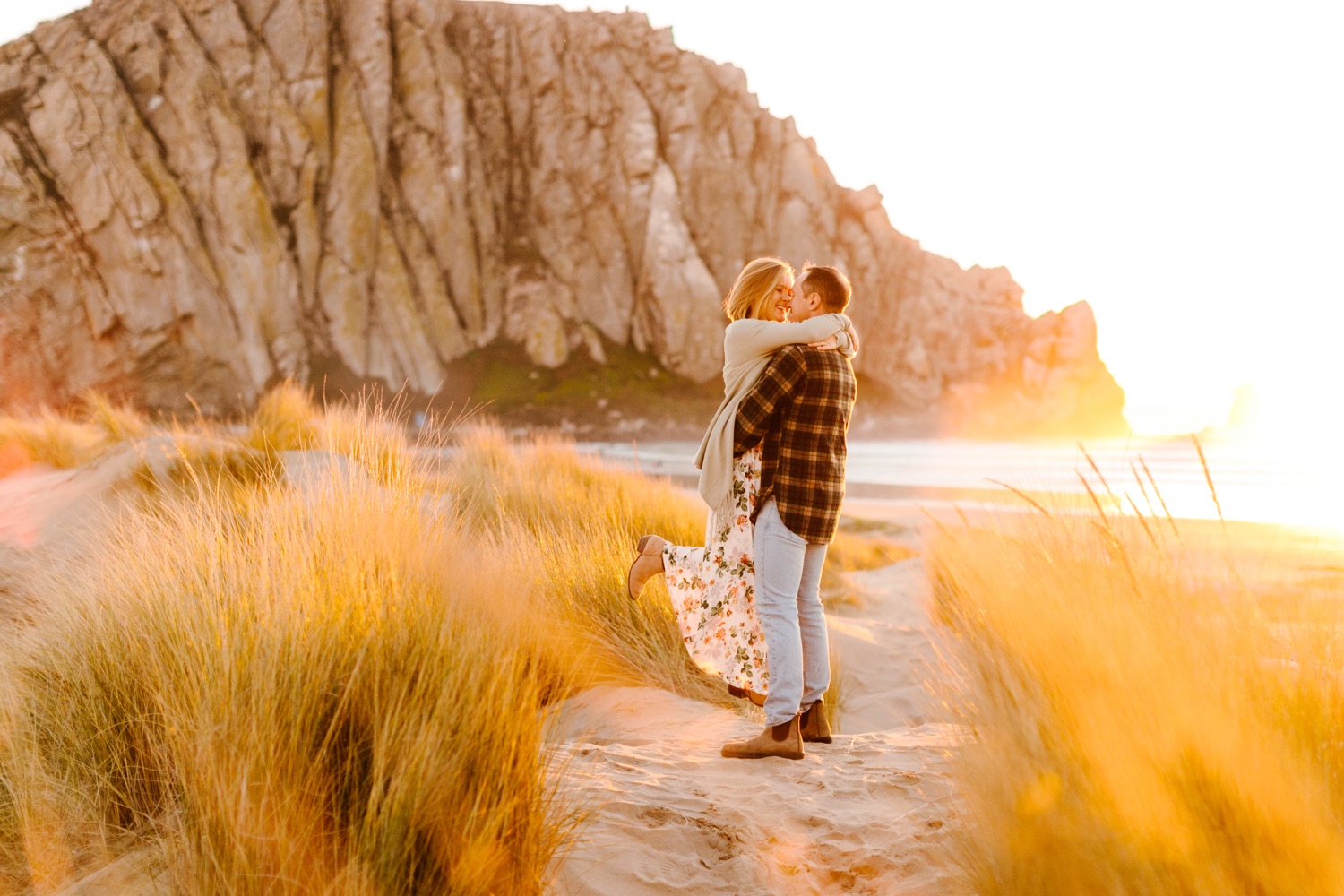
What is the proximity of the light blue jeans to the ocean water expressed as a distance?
1.54 m

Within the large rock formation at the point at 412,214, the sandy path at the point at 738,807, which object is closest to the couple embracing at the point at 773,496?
the sandy path at the point at 738,807

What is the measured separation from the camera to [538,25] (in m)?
50.8

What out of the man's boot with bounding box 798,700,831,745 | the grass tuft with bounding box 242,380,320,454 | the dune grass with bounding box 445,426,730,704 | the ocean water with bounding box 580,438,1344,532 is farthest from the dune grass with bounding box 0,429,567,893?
the grass tuft with bounding box 242,380,320,454

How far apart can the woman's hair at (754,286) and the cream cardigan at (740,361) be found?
0.28 feet

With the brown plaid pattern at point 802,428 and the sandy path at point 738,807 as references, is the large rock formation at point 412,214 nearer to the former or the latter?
the sandy path at point 738,807

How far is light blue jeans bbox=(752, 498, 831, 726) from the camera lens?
3.29 meters

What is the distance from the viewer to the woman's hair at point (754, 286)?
11.3 ft

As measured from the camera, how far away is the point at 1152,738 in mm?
1853

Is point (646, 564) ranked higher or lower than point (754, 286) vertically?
lower

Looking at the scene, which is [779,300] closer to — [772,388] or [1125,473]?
[772,388]

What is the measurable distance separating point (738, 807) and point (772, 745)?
0.56 m

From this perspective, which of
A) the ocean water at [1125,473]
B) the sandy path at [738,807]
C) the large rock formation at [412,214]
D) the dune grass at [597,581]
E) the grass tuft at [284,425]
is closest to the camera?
the sandy path at [738,807]

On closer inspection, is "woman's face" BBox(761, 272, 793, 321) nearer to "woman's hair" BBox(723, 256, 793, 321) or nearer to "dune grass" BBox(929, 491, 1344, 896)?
"woman's hair" BBox(723, 256, 793, 321)

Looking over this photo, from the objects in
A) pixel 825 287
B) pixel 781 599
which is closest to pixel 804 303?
pixel 825 287
